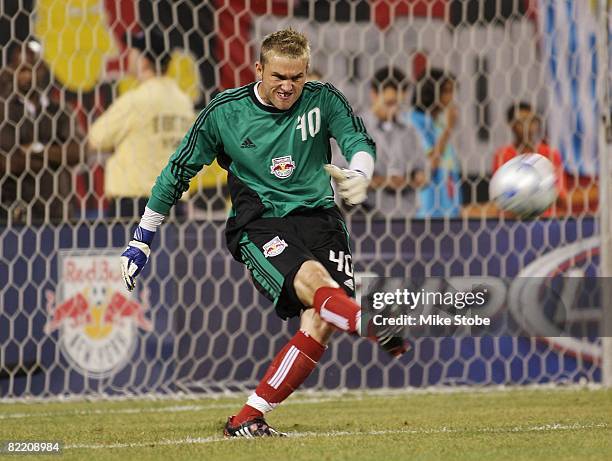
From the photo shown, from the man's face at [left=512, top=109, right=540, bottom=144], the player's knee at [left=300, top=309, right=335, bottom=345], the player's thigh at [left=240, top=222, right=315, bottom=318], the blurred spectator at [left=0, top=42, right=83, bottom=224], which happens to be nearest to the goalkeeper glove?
the player's thigh at [left=240, top=222, right=315, bottom=318]

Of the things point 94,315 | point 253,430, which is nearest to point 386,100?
point 94,315

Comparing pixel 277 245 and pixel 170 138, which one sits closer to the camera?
pixel 277 245

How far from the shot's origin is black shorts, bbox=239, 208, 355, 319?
17.4 feet

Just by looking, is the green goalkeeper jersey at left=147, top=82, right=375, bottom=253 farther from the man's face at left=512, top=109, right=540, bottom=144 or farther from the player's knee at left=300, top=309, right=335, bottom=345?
the man's face at left=512, top=109, right=540, bottom=144

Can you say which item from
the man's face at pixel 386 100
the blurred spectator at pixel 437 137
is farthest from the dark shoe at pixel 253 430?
the man's face at pixel 386 100

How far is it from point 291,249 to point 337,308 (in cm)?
54

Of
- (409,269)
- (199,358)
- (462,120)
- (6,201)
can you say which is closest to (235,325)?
(199,358)

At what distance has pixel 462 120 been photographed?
9219 mm

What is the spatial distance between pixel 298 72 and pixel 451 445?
1777 millimetres

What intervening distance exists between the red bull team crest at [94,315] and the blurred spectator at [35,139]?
1.61 feet

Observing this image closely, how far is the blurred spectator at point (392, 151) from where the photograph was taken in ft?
28.2

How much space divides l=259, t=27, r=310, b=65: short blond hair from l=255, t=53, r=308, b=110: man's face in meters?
0.02

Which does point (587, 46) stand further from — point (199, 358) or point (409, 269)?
point (199, 358)

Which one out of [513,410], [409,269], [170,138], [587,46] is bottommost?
[513,410]
